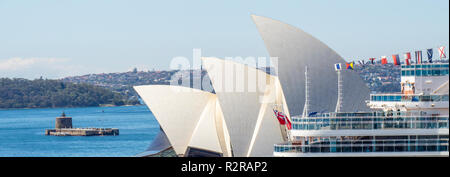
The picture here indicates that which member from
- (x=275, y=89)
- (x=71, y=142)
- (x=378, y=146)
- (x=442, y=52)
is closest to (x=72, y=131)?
(x=71, y=142)

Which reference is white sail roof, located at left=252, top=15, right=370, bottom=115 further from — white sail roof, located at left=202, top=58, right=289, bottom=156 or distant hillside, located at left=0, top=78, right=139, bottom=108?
distant hillside, located at left=0, top=78, right=139, bottom=108

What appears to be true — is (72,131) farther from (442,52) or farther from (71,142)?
(442,52)

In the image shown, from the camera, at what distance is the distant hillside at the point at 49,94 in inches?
7387

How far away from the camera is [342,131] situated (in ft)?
92.6

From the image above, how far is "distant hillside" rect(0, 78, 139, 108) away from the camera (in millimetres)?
187625

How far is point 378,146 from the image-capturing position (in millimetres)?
27969

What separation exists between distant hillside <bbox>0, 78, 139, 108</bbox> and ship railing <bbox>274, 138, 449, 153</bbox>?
16206cm

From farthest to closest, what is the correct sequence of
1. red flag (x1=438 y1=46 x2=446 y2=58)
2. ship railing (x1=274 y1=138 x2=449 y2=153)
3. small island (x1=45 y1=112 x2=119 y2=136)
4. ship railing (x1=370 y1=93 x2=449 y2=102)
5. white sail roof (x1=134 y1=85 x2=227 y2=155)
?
small island (x1=45 y1=112 x2=119 y2=136), white sail roof (x1=134 y1=85 x2=227 y2=155), red flag (x1=438 y1=46 x2=446 y2=58), ship railing (x1=370 y1=93 x2=449 y2=102), ship railing (x1=274 y1=138 x2=449 y2=153)

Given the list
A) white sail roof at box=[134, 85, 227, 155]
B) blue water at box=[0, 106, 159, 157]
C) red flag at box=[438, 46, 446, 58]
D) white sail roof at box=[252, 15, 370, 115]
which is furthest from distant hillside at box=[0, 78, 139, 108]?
red flag at box=[438, 46, 446, 58]

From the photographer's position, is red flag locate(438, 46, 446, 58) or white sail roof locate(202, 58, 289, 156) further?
white sail roof locate(202, 58, 289, 156)

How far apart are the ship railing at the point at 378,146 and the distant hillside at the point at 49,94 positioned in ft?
532

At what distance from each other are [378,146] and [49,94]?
168298 millimetres
